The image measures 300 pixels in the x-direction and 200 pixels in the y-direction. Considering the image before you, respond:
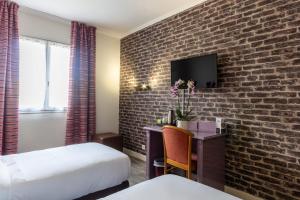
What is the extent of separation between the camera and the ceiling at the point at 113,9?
123 inches

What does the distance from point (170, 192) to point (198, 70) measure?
1.90m

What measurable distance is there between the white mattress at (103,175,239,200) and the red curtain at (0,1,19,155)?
2664 mm

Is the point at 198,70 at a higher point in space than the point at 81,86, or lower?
higher

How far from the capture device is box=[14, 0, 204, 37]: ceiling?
3.12 meters

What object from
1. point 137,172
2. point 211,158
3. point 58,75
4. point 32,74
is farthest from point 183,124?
point 32,74

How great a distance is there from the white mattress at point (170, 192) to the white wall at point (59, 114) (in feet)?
9.25

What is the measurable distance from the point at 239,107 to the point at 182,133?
2.68 feet

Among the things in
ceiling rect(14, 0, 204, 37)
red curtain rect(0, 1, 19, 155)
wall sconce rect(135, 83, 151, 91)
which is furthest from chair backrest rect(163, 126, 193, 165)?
red curtain rect(0, 1, 19, 155)

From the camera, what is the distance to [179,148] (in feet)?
7.79

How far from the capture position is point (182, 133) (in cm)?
232

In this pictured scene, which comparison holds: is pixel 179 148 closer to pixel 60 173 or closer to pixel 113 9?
pixel 60 173

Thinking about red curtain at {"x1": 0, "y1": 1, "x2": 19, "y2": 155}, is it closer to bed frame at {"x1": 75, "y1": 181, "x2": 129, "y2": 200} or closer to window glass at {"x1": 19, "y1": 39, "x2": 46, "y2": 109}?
window glass at {"x1": 19, "y1": 39, "x2": 46, "y2": 109}

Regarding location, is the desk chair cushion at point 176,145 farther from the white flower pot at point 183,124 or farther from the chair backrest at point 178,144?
the white flower pot at point 183,124

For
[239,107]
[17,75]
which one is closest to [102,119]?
[17,75]
